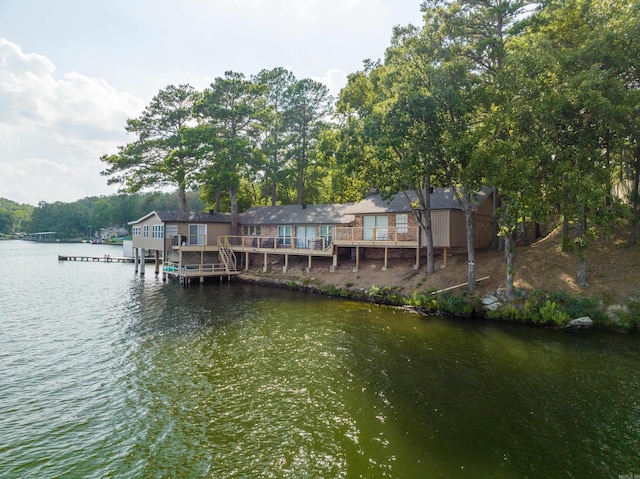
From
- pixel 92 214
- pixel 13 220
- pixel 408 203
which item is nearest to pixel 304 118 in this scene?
pixel 408 203

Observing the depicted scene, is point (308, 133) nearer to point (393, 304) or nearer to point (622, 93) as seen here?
point (393, 304)

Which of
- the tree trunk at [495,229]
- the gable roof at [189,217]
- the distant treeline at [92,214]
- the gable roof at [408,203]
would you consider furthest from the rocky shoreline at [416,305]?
the distant treeline at [92,214]

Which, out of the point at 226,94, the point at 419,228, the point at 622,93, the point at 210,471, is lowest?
the point at 210,471

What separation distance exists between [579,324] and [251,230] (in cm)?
2728

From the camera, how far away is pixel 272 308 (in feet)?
71.3

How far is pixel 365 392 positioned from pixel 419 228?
626 inches

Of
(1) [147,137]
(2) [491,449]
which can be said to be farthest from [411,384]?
(1) [147,137]

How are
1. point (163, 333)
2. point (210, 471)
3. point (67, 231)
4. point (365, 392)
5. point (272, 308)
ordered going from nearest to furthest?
1. point (210, 471)
2. point (365, 392)
3. point (163, 333)
4. point (272, 308)
5. point (67, 231)

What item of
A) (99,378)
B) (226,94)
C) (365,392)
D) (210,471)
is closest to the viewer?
(210,471)

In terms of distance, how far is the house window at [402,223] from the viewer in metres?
25.9

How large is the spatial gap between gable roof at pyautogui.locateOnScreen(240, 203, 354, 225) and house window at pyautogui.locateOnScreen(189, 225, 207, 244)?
13.0 ft

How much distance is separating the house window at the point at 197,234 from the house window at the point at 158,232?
2.59 m

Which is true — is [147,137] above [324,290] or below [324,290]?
above

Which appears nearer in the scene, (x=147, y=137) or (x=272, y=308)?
(x=272, y=308)
